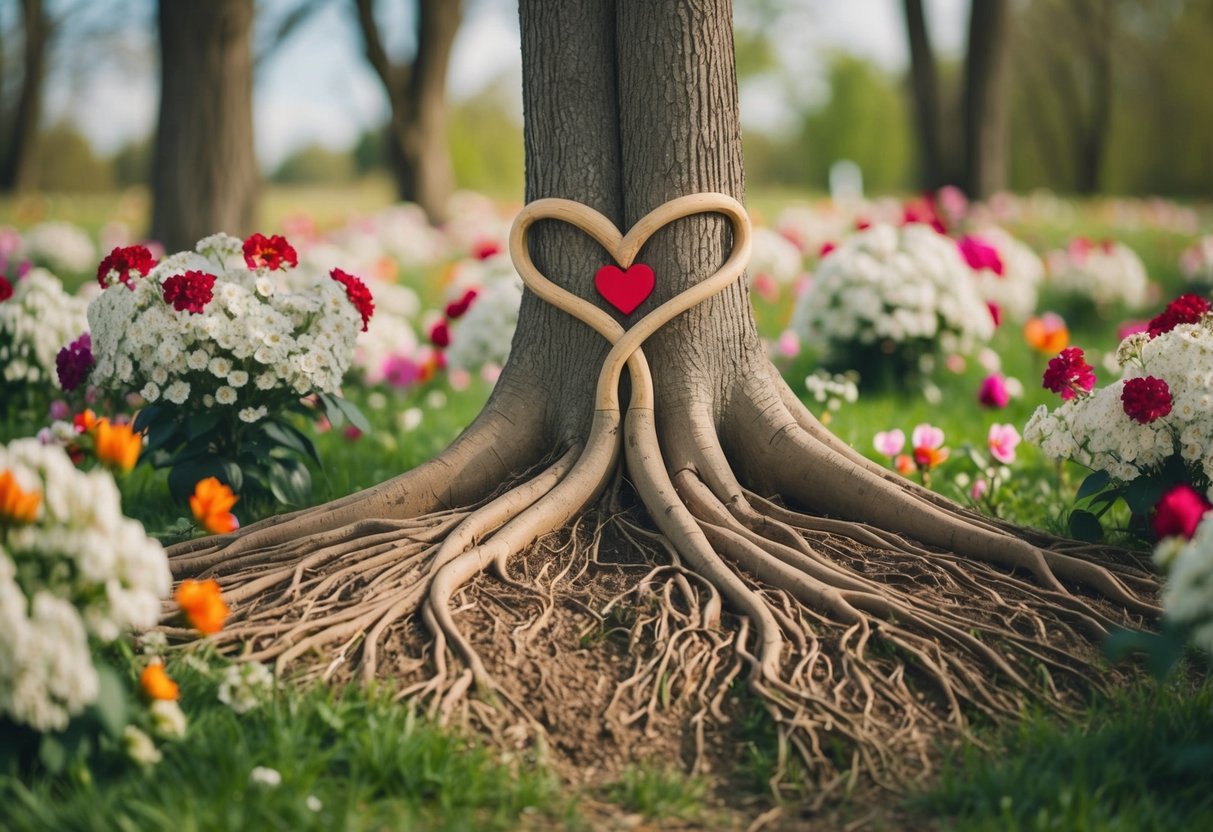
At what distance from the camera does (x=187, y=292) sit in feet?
12.2

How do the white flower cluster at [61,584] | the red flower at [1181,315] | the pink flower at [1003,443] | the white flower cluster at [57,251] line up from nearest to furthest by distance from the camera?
the white flower cluster at [61,584] < the red flower at [1181,315] < the pink flower at [1003,443] < the white flower cluster at [57,251]

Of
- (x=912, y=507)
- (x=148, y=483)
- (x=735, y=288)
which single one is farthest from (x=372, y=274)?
(x=912, y=507)

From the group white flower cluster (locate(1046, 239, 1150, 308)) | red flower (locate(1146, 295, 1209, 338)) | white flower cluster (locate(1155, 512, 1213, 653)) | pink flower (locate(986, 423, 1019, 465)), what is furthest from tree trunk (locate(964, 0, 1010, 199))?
white flower cluster (locate(1155, 512, 1213, 653))

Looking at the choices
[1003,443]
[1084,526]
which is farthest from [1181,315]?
[1003,443]

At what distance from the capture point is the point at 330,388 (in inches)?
155

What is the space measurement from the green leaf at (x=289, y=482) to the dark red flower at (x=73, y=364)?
79cm

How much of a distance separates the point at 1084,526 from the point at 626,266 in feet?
5.87

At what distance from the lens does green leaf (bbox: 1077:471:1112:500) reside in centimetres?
362

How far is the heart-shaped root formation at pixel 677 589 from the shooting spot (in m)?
2.75

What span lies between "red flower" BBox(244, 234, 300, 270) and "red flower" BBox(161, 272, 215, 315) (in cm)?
31

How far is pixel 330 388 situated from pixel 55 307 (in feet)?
7.52

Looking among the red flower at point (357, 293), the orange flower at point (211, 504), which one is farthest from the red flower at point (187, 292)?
the orange flower at point (211, 504)

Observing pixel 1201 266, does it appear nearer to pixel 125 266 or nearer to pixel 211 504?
pixel 125 266

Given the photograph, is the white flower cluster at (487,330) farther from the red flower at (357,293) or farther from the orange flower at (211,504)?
the orange flower at (211,504)
